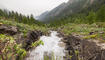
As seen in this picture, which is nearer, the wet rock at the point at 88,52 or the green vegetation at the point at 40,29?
the green vegetation at the point at 40,29

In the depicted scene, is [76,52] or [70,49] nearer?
[76,52]

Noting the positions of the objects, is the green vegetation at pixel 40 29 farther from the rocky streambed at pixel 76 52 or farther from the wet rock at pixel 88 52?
the rocky streambed at pixel 76 52

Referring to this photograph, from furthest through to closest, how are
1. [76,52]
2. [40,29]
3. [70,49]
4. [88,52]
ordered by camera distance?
1. [40,29]
2. [70,49]
3. [88,52]
4. [76,52]

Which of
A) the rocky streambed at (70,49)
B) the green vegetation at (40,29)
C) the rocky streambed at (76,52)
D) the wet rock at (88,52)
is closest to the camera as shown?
the green vegetation at (40,29)

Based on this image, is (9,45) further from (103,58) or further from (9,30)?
(9,30)

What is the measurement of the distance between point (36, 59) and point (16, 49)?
6.54 m

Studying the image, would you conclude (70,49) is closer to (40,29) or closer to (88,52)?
(88,52)

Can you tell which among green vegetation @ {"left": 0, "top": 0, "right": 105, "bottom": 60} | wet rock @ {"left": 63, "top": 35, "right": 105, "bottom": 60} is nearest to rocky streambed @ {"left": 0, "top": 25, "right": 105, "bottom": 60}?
wet rock @ {"left": 63, "top": 35, "right": 105, "bottom": 60}

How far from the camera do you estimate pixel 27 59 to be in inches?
297

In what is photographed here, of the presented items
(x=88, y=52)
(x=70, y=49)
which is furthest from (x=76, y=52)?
(x=70, y=49)

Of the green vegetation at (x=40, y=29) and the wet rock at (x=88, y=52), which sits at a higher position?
the green vegetation at (x=40, y=29)

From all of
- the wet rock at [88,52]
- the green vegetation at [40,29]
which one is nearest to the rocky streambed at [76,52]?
the wet rock at [88,52]

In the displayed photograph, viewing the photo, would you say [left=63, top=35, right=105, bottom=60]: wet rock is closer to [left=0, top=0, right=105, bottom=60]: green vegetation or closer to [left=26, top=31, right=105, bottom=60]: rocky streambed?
[left=26, top=31, right=105, bottom=60]: rocky streambed

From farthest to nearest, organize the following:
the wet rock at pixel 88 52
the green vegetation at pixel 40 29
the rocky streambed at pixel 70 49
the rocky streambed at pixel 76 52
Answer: the rocky streambed at pixel 70 49
the rocky streambed at pixel 76 52
the wet rock at pixel 88 52
the green vegetation at pixel 40 29
